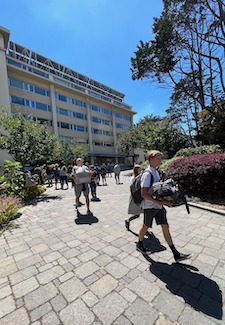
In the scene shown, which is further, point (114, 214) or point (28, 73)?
point (28, 73)

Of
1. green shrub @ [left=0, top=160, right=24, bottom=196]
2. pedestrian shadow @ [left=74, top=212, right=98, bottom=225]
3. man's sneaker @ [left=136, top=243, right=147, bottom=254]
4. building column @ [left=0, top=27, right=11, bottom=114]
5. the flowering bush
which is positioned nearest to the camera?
man's sneaker @ [left=136, top=243, right=147, bottom=254]

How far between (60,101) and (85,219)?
104ft

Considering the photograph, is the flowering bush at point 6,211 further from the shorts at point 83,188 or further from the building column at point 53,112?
the building column at point 53,112

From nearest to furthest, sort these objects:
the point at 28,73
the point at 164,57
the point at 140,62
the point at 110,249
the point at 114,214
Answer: the point at 110,249 → the point at 114,214 → the point at 164,57 → the point at 140,62 → the point at 28,73

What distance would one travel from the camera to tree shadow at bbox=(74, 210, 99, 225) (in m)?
4.82

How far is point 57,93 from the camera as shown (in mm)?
32531

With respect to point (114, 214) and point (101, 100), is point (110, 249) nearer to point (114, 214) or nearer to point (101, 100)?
point (114, 214)

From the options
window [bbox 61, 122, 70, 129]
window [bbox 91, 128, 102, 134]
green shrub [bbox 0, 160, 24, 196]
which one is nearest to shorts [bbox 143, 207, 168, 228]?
green shrub [bbox 0, 160, 24, 196]

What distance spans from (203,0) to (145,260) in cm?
1425

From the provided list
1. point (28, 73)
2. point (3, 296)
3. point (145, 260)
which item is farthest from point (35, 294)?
point (28, 73)

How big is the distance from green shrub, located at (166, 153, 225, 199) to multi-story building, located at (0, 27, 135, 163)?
72.1 feet

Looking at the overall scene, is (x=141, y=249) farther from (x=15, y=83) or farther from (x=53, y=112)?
(x=53, y=112)

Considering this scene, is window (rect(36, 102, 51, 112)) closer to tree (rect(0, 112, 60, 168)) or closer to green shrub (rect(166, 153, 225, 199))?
tree (rect(0, 112, 60, 168))

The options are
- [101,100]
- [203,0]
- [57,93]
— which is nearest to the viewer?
[203,0]
